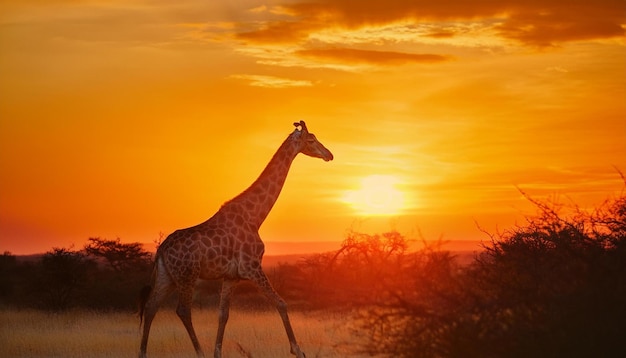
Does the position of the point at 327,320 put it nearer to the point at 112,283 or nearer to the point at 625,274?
the point at 112,283

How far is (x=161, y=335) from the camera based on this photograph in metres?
21.9

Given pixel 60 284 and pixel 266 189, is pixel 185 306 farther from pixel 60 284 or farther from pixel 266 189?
pixel 60 284

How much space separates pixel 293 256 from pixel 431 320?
164892 mm

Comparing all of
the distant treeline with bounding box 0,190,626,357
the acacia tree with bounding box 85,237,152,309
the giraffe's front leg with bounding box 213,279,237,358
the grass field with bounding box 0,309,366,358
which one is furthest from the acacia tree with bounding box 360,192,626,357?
the acacia tree with bounding box 85,237,152,309

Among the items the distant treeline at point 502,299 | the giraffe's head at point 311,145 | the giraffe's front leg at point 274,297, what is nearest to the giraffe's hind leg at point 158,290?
the giraffe's front leg at point 274,297

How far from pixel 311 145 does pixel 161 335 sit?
5691 millimetres

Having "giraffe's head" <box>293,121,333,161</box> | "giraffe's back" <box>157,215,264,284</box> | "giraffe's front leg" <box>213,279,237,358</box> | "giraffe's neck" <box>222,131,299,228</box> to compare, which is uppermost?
"giraffe's head" <box>293,121,333,161</box>

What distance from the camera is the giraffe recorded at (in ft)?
57.6

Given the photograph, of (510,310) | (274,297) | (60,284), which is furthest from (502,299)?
(60,284)

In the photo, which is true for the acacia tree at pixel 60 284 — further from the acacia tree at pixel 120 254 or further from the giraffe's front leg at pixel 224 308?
the giraffe's front leg at pixel 224 308

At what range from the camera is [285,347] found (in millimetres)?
19344

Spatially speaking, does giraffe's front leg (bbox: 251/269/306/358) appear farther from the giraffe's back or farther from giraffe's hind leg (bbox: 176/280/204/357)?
giraffe's hind leg (bbox: 176/280/204/357)

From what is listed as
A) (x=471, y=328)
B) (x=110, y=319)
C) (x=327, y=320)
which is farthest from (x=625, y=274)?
(x=110, y=319)

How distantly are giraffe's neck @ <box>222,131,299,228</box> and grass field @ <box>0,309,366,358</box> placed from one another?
8.43 feet
